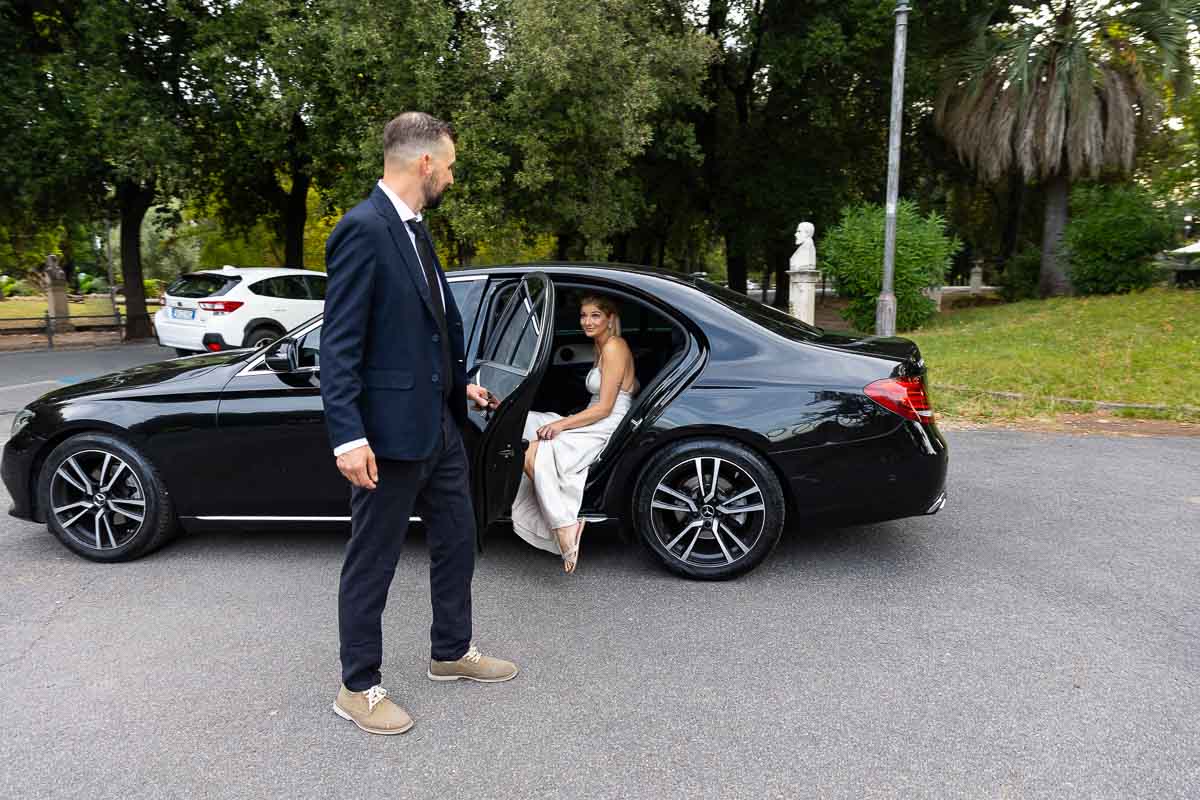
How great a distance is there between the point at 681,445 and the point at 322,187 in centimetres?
1865

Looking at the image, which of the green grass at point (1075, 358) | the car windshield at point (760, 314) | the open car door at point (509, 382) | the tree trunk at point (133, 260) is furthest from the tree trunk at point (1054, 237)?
the tree trunk at point (133, 260)

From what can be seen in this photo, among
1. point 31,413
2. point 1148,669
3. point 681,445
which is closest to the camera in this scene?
point 1148,669

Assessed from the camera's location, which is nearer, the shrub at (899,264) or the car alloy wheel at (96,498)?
the car alloy wheel at (96,498)

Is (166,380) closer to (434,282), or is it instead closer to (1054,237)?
(434,282)

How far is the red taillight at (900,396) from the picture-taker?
3959 mm

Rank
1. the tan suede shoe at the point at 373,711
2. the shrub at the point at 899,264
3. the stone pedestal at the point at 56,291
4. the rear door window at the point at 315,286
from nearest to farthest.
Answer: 1. the tan suede shoe at the point at 373,711
2. the rear door window at the point at 315,286
3. the shrub at the point at 899,264
4. the stone pedestal at the point at 56,291

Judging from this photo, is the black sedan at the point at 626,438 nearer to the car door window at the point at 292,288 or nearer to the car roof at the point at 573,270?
the car roof at the point at 573,270

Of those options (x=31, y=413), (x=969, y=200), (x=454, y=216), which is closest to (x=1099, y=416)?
(x=31, y=413)

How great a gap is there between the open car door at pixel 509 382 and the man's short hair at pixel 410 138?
3.36ft

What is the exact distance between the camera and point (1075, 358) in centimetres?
1091

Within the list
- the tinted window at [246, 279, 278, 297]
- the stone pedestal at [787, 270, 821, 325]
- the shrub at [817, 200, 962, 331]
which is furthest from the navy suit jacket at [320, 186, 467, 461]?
the shrub at [817, 200, 962, 331]

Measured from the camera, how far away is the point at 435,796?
98.9 inches

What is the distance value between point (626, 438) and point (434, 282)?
1537mm

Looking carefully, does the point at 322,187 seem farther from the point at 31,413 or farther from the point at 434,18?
the point at 31,413
